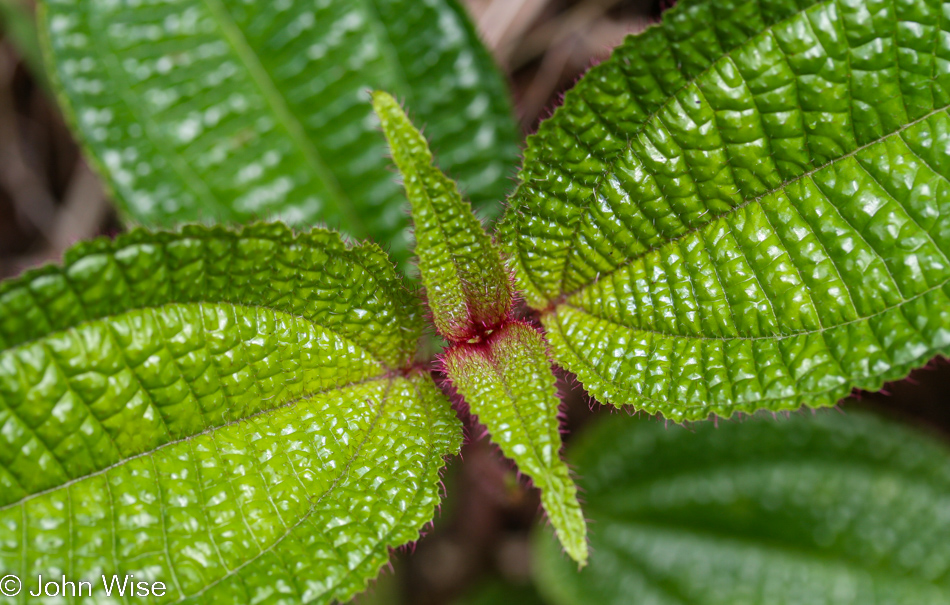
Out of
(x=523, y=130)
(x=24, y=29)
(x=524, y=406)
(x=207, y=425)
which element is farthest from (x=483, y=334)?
(x=24, y=29)

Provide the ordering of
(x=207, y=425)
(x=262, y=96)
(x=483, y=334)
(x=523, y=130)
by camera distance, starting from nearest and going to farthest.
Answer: (x=207, y=425), (x=483, y=334), (x=262, y=96), (x=523, y=130)

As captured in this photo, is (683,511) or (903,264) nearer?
(903,264)

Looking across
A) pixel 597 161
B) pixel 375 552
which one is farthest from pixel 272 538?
pixel 597 161

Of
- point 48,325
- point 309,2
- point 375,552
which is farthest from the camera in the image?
point 309,2

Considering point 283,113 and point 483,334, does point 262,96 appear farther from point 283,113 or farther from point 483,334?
point 483,334

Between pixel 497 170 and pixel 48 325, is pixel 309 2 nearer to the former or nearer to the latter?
pixel 497 170

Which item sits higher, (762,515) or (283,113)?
(283,113)

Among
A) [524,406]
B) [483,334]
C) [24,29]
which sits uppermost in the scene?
[24,29]

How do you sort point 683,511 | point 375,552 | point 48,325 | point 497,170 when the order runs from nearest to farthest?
point 48,325
point 375,552
point 497,170
point 683,511

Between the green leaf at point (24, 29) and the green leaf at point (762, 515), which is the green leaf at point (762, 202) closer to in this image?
the green leaf at point (762, 515)
